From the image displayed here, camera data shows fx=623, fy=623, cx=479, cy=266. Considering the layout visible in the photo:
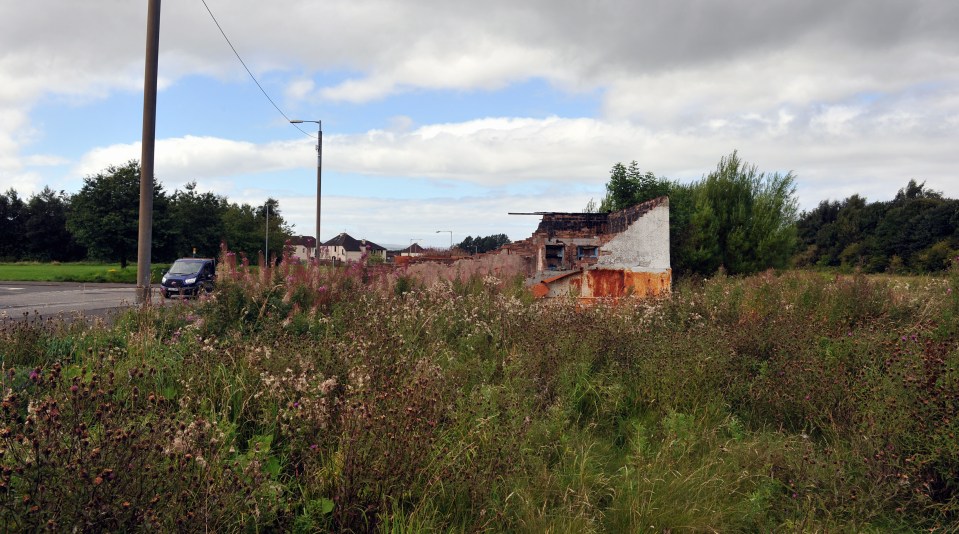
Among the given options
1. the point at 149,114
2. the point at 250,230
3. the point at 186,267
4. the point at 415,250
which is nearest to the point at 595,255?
the point at 149,114

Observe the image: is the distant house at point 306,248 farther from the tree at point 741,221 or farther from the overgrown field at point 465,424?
the tree at point 741,221

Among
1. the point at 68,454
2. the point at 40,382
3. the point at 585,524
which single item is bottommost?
the point at 585,524

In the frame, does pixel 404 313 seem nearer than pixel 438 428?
No

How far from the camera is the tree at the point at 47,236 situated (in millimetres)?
60344

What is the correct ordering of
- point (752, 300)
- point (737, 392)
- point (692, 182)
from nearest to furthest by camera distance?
point (737, 392)
point (752, 300)
point (692, 182)

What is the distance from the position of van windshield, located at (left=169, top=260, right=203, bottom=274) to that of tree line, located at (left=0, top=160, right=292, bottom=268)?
961mm

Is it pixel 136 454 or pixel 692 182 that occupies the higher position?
pixel 692 182

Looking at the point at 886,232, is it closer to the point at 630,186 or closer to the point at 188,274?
the point at 630,186

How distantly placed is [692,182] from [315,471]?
29712 millimetres

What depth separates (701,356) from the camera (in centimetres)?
573

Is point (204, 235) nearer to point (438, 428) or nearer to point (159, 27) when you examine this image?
point (159, 27)

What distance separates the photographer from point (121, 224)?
3778 centimetres

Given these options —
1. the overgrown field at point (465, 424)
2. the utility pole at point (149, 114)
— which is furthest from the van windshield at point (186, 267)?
the overgrown field at point (465, 424)

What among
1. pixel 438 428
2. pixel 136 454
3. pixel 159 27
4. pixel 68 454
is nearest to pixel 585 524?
pixel 438 428
